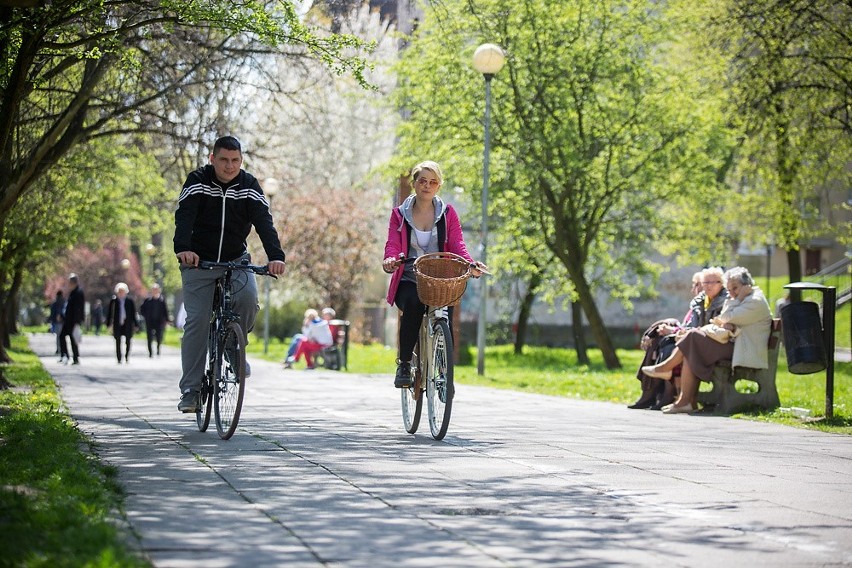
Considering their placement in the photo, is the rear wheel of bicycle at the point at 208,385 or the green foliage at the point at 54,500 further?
the rear wheel of bicycle at the point at 208,385

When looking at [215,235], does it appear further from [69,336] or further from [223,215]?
[69,336]

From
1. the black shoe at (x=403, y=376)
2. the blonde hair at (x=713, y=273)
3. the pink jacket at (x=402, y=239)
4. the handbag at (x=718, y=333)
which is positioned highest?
the blonde hair at (x=713, y=273)

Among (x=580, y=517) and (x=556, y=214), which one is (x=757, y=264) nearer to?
(x=556, y=214)

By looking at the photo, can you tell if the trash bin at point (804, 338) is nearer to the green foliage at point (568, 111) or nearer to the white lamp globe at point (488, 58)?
the white lamp globe at point (488, 58)

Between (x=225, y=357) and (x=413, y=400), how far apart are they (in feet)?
5.42

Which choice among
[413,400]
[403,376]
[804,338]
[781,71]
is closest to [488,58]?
[781,71]

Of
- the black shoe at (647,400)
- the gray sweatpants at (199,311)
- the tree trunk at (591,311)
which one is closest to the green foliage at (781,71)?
the tree trunk at (591,311)

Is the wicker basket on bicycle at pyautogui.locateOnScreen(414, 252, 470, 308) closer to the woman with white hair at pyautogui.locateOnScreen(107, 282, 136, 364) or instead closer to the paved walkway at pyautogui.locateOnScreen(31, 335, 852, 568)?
the paved walkway at pyautogui.locateOnScreen(31, 335, 852, 568)

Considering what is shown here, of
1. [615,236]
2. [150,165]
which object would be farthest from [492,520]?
[615,236]

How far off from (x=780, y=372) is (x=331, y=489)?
22325mm

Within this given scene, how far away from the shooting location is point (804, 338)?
12734 mm

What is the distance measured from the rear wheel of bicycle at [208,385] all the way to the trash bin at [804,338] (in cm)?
568

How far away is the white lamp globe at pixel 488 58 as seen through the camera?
23609mm

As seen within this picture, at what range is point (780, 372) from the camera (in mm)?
27828
